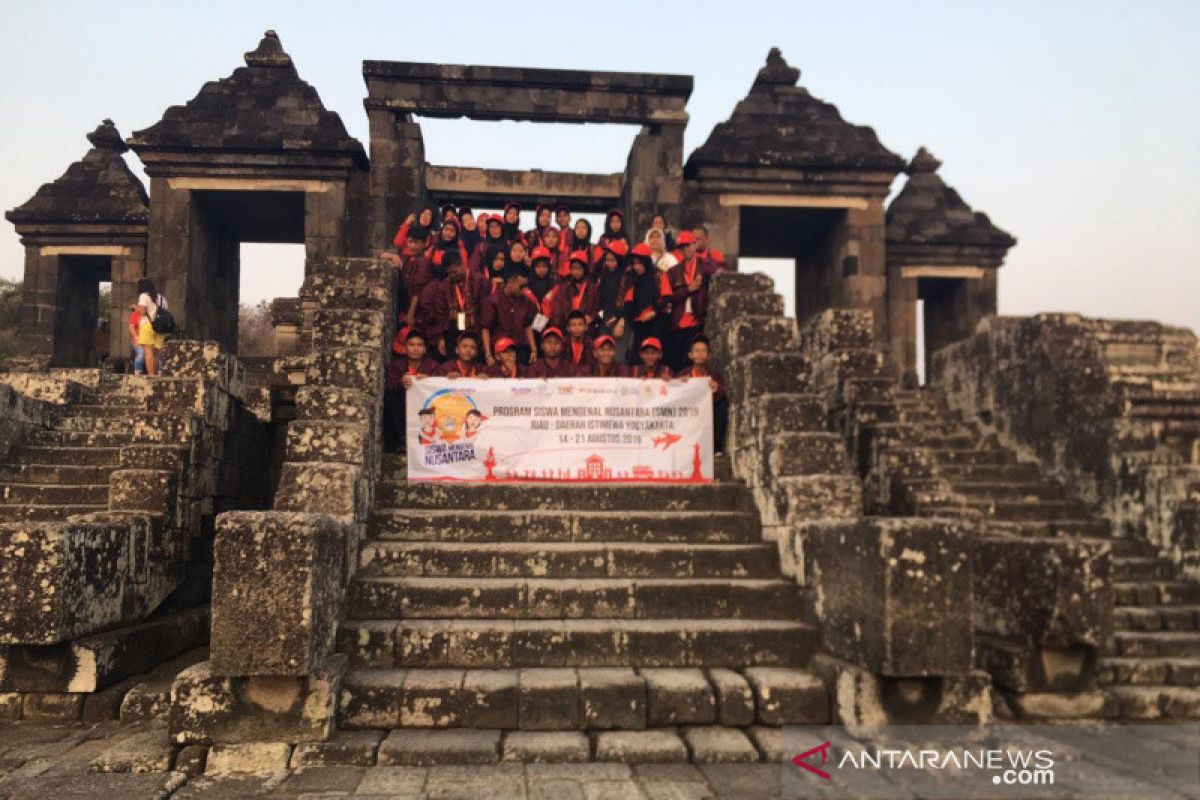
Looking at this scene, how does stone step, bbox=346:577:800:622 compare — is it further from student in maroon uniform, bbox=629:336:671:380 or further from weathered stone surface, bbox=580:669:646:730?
student in maroon uniform, bbox=629:336:671:380

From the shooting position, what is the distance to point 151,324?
11.2 metres

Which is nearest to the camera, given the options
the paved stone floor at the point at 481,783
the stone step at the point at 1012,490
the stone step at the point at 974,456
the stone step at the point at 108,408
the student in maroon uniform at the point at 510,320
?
the paved stone floor at the point at 481,783

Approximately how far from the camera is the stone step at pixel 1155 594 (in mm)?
6645

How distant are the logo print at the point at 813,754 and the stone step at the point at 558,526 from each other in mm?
2066

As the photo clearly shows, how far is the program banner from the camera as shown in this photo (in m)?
7.04

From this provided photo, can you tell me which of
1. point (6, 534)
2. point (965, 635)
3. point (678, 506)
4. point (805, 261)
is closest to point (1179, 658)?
point (965, 635)

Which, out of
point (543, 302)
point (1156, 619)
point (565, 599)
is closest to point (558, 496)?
point (565, 599)

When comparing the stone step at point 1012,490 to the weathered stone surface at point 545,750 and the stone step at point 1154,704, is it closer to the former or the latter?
the stone step at point 1154,704

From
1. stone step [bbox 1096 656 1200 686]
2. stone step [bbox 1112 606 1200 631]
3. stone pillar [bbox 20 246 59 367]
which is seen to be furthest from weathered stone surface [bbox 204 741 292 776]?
stone pillar [bbox 20 246 59 367]

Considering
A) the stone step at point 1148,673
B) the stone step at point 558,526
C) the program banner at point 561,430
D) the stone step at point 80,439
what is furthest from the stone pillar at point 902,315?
the stone step at point 80,439

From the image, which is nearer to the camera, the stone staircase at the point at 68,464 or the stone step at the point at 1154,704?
the stone step at the point at 1154,704

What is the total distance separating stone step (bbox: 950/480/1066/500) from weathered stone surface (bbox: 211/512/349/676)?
634cm

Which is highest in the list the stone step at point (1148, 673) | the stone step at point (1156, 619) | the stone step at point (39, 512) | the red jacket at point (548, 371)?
the red jacket at point (548, 371)

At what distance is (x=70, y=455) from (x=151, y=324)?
3606mm
